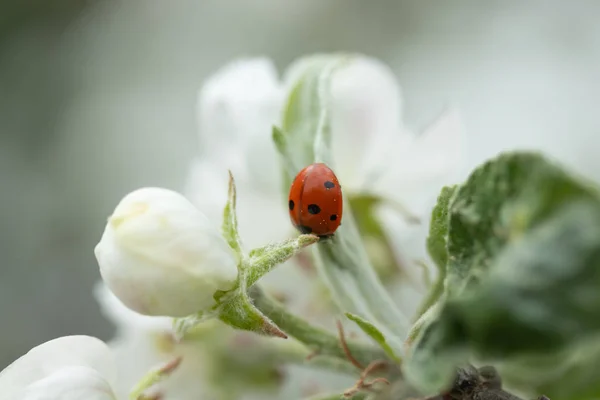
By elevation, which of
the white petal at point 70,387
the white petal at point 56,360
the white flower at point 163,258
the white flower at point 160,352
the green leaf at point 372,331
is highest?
the white flower at point 163,258

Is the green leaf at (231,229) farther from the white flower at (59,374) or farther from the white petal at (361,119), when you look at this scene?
the white petal at (361,119)

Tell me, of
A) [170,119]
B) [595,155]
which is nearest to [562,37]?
[595,155]

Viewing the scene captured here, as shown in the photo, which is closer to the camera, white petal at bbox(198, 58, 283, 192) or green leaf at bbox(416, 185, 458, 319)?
green leaf at bbox(416, 185, 458, 319)

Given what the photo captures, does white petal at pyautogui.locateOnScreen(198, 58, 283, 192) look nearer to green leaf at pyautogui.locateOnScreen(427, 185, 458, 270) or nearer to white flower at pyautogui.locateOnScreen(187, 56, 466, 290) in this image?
white flower at pyautogui.locateOnScreen(187, 56, 466, 290)

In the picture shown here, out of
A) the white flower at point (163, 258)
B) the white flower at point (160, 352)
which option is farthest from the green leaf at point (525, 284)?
the white flower at point (160, 352)

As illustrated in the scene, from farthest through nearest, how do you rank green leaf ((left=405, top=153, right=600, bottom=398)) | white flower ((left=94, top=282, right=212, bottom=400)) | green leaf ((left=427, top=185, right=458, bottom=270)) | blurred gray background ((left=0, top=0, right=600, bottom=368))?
blurred gray background ((left=0, top=0, right=600, bottom=368)), white flower ((left=94, top=282, right=212, bottom=400)), green leaf ((left=427, top=185, right=458, bottom=270)), green leaf ((left=405, top=153, right=600, bottom=398))

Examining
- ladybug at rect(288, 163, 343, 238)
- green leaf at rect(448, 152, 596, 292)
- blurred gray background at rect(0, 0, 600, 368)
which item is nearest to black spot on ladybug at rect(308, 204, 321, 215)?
ladybug at rect(288, 163, 343, 238)
